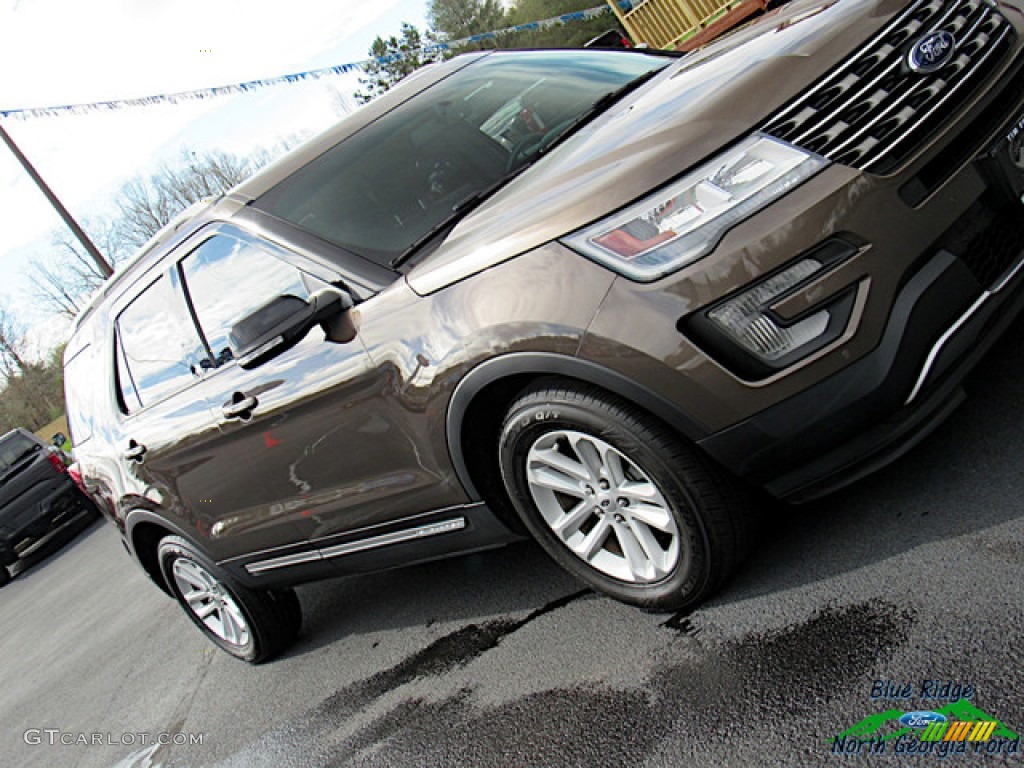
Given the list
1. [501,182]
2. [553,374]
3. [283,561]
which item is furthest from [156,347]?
[553,374]

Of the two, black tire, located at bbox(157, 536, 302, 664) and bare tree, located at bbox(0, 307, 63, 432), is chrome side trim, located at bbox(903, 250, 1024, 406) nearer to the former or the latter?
black tire, located at bbox(157, 536, 302, 664)

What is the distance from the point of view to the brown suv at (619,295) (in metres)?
2.23

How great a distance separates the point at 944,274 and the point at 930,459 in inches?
31.6

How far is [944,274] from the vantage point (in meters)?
2.26

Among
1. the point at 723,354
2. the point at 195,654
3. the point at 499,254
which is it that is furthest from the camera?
the point at 195,654

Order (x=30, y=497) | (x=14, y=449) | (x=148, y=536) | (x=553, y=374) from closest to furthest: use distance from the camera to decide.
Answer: (x=553, y=374) < (x=148, y=536) < (x=30, y=497) < (x=14, y=449)

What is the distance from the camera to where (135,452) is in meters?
4.20

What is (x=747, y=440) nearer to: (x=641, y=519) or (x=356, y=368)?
(x=641, y=519)

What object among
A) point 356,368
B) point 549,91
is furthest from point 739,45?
point 356,368

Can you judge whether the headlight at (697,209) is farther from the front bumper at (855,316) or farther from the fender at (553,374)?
the fender at (553,374)

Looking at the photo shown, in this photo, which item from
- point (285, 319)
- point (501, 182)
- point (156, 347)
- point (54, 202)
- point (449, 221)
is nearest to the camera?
point (285, 319)

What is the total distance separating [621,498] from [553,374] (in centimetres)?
48

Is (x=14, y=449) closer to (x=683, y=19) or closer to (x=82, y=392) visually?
(x=82, y=392)

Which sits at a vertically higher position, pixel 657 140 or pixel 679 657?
pixel 657 140
